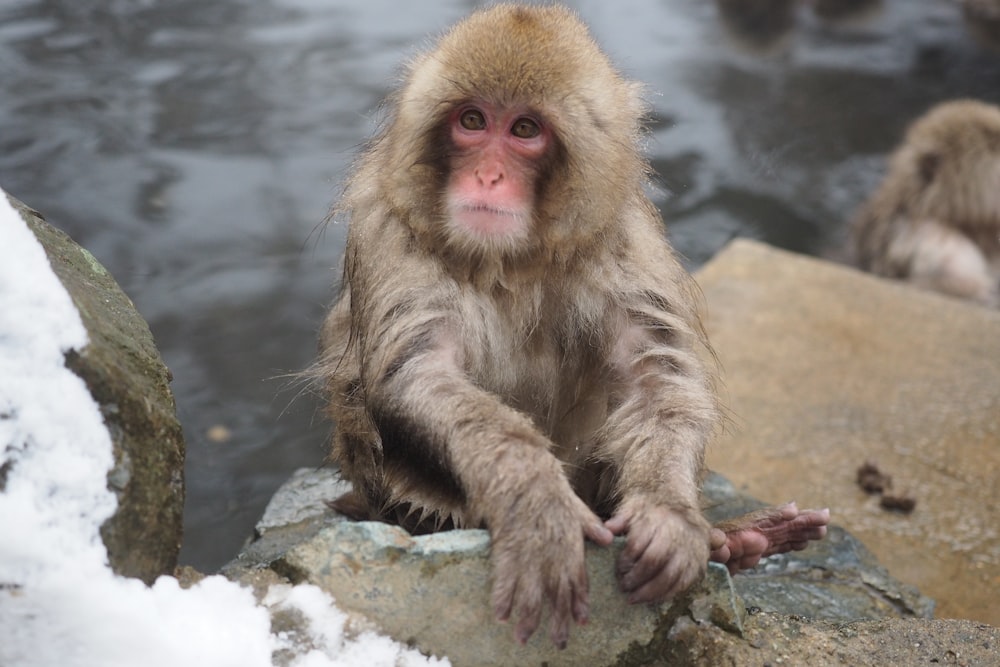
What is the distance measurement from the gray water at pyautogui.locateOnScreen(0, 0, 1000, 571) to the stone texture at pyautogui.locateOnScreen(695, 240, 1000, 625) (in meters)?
1.48

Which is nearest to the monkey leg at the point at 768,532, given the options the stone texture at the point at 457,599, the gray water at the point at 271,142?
the stone texture at the point at 457,599

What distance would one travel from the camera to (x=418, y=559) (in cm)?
246

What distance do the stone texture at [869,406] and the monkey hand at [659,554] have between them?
46.0 inches

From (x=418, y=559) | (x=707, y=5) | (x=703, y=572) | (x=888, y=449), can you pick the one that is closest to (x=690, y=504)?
(x=703, y=572)

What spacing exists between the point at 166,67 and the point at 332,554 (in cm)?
786

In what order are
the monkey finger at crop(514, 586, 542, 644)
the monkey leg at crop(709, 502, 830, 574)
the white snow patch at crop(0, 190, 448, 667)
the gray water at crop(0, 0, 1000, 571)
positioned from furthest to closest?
1. the gray water at crop(0, 0, 1000, 571)
2. the monkey leg at crop(709, 502, 830, 574)
3. the monkey finger at crop(514, 586, 542, 644)
4. the white snow patch at crop(0, 190, 448, 667)

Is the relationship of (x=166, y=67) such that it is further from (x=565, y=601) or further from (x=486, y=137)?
(x=565, y=601)

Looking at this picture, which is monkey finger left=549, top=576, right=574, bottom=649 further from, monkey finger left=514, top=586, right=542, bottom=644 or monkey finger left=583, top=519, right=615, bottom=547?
monkey finger left=583, top=519, right=615, bottom=547

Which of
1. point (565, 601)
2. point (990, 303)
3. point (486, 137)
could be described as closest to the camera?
point (565, 601)

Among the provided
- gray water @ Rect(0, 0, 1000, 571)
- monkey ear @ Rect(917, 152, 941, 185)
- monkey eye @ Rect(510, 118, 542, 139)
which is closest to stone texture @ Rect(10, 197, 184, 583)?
monkey eye @ Rect(510, 118, 542, 139)

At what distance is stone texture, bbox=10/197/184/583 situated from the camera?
2158mm

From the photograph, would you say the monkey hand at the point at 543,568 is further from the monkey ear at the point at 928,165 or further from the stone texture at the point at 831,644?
the monkey ear at the point at 928,165

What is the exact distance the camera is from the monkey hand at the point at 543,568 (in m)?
2.36

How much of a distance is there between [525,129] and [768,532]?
124cm
